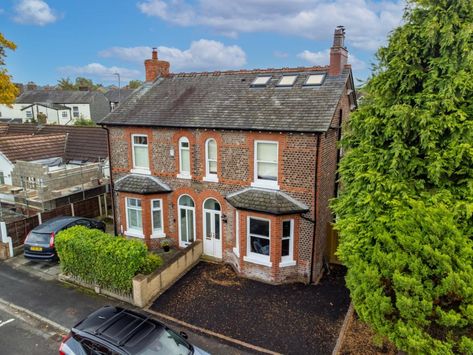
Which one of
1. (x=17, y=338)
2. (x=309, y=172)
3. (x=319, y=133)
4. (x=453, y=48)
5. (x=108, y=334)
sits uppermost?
(x=453, y=48)

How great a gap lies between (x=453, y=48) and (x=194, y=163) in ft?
32.2

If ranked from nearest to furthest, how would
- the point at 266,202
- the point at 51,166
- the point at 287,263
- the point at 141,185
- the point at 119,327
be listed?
the point at 119,327 → the point at 266,202 → the point at 287,263 → the point at 141,185 → the point at 51,166

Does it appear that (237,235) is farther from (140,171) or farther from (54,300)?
(54,300)

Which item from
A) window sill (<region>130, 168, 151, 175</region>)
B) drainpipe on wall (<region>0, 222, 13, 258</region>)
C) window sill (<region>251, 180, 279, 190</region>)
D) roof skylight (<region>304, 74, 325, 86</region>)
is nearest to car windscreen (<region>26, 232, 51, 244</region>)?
drainpipe on wall (<region>0, 222, 13, 258</region>)

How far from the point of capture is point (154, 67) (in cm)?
1803

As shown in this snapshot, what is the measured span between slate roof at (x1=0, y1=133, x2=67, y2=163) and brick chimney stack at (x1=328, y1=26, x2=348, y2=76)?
19.0 metres

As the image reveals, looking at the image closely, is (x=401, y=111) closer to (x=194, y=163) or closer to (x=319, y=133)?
(x=319, y=133)

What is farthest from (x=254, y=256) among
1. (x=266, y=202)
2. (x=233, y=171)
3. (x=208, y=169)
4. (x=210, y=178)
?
(x=208, y=169)

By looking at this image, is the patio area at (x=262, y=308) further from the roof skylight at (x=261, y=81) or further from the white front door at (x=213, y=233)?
the roof skylight at (x=261, y=81)

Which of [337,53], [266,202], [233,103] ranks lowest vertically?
[266,202]

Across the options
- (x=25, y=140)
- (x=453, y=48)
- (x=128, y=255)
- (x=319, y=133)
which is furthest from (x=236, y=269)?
(x=25, y=140)

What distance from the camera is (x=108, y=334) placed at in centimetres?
761

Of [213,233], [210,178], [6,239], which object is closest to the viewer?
[210,178]

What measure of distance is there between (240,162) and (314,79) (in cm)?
471
